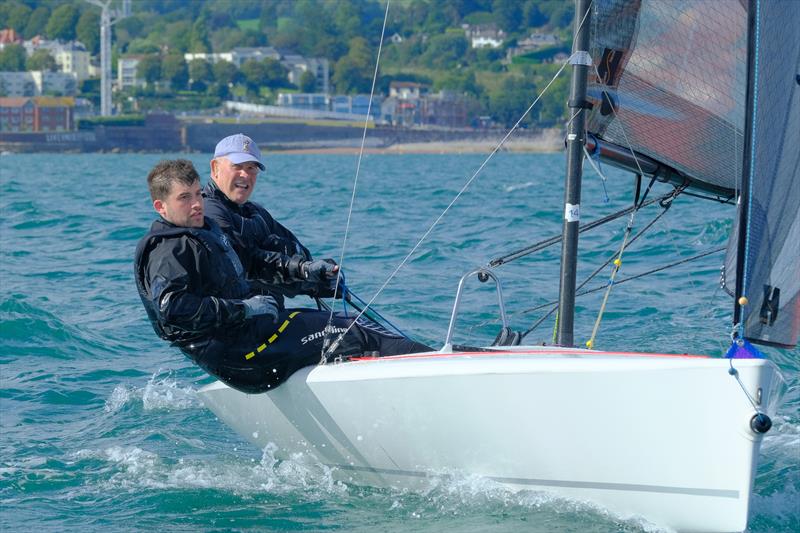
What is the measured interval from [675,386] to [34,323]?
5.22 meters

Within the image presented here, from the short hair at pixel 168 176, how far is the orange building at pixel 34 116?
77.4 meters

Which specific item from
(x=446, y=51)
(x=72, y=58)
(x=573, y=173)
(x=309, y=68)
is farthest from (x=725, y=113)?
(x=446, y=51)

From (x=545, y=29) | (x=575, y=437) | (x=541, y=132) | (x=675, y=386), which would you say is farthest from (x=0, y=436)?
(x=545, y=29)

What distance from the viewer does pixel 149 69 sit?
105 meters

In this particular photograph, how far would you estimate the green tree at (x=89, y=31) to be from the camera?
125 metres

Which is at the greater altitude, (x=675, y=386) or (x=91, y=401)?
(x=675, y=386)

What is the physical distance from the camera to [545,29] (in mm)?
127125

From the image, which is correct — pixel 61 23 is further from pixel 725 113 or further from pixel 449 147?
pixel 725 113

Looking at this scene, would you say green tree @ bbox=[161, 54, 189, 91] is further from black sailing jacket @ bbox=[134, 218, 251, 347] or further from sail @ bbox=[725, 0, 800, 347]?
sail @ bbox=[725, 0, 800, 347]

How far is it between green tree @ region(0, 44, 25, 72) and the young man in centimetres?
11392

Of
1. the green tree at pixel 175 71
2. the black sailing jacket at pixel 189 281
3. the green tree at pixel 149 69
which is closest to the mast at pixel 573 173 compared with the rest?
the black sailing jacket at pixel 189 281

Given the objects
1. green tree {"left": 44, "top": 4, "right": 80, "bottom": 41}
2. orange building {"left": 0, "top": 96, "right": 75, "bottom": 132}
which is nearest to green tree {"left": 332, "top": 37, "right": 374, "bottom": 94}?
green tree {"left": 44, "top": 4, "right": 80, "bottom": 41}

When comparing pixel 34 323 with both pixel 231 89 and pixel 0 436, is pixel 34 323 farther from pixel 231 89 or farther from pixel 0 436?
pixel 231 89

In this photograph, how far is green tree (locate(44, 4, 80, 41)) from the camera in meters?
128
